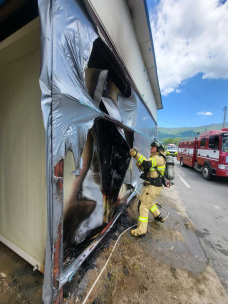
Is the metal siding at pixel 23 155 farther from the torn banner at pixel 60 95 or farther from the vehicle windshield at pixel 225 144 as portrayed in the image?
the vehicle windshield at pixel 225 144

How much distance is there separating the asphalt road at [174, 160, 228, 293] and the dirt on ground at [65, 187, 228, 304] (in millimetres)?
172

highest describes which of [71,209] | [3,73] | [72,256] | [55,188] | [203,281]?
[3,73]

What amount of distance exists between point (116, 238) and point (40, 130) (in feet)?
7.77

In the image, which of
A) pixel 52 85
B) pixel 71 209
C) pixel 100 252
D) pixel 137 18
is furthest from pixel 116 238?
pixel 137 18

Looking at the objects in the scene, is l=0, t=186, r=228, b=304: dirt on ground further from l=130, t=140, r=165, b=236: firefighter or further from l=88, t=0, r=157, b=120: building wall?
l=88, t=0, r=157, b=120: building wall

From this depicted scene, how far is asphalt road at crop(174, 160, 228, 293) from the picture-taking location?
92.2 inches

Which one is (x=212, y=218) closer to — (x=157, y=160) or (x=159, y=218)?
(x=159, y=218)

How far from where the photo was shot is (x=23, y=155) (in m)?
1.71

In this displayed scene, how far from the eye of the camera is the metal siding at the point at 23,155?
5.06 feet

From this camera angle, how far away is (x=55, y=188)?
1.12 metres

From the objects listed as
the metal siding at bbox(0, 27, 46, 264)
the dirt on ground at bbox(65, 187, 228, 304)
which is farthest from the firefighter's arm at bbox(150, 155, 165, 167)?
the metal siding at bbox(0, 27, 46, 264)

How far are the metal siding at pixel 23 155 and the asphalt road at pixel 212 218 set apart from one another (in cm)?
273

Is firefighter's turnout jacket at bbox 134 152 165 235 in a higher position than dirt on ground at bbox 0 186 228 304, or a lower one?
higher

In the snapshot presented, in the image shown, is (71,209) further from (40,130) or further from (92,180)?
(40,130)
